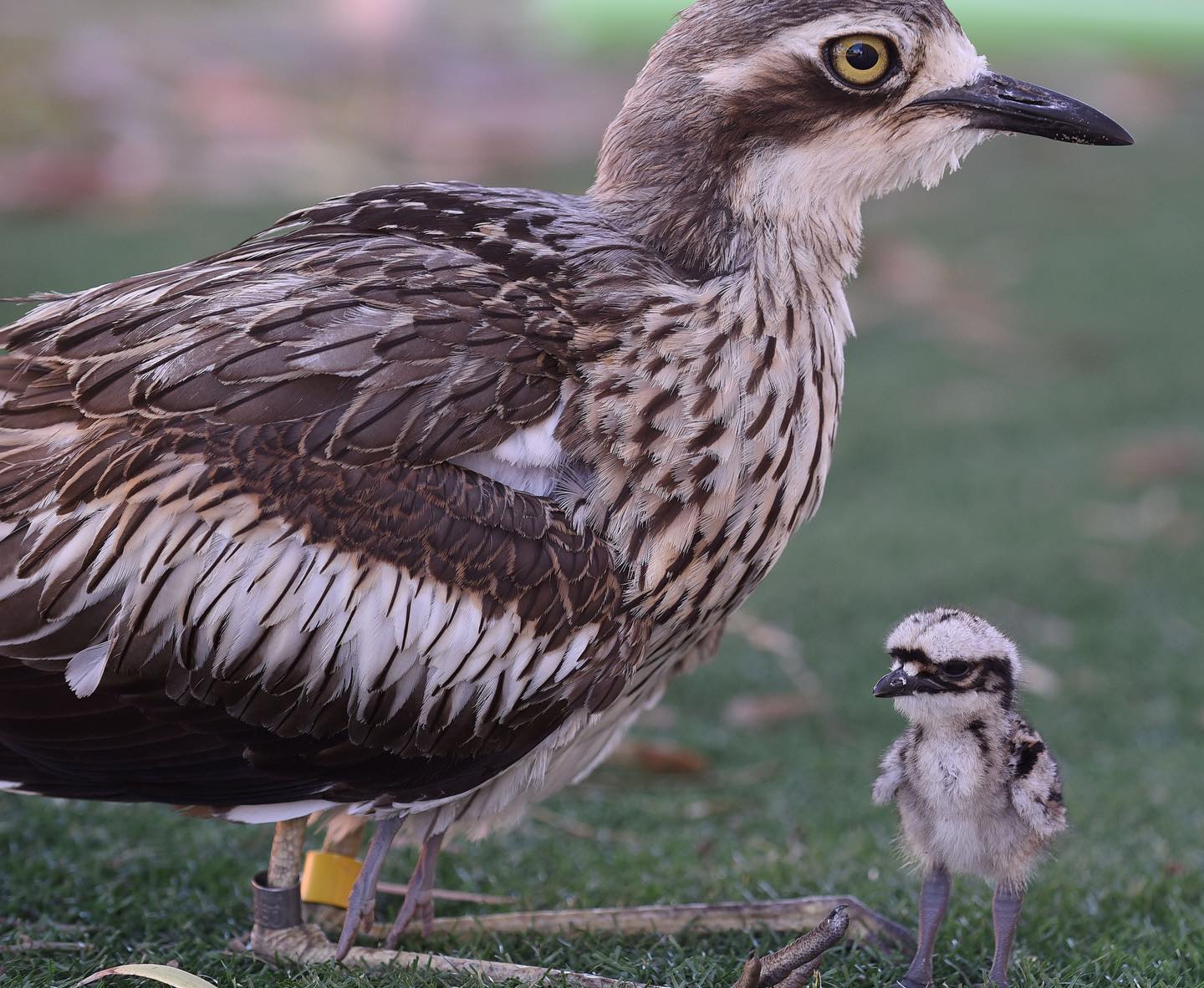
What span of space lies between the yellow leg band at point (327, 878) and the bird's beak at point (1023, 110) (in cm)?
204

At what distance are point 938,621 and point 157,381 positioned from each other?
5.10 feet

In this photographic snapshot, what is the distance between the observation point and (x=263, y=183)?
455 inches

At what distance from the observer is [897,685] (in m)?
2.87

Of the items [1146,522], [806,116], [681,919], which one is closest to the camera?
[806,116]

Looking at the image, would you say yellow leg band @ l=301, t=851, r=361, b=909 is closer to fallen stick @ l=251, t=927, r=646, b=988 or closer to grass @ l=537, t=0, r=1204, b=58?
fallen stick @ l=251, t=927, r=646, b=988

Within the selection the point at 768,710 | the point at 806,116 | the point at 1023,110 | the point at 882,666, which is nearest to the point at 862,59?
the point at 806,116

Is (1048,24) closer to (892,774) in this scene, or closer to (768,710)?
(768,710)

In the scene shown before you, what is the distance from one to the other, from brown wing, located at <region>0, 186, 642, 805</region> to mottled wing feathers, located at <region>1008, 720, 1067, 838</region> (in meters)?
0.77

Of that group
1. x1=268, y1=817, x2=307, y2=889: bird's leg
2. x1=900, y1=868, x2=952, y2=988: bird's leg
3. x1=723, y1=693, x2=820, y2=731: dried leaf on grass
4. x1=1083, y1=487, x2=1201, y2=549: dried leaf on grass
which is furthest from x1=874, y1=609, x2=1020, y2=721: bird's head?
x1=1083, y1=487, x2=1201, y2=549: dried leaf on grass

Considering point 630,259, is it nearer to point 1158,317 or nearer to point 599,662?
point 599,662

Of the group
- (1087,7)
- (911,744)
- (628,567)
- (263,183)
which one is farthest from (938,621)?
(1087,7)

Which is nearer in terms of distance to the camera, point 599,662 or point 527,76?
point 599,662

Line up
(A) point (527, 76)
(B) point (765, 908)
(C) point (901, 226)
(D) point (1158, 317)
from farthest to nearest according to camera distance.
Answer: (A) point (527, 76) → (C) point (901, 226) → (D) point (1158, 317) → (B) point (765, 908)

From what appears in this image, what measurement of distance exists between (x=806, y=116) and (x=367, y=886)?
70.1 inches
